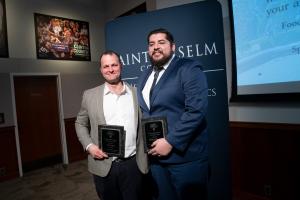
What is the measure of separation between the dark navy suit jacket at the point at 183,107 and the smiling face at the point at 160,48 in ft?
0.20

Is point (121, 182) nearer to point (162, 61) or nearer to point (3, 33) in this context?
point (162, 61)

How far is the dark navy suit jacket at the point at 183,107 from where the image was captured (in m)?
1.49

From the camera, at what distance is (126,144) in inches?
64.7

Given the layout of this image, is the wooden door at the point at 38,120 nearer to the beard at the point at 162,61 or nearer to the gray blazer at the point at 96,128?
the gray blazer at the point at 96,128

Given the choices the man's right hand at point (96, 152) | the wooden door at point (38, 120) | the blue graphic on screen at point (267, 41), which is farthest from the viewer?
the wooden door at point (38, 120)

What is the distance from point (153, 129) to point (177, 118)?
0.53 ft

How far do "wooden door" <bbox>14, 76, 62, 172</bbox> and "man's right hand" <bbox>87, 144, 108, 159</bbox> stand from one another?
11.6 feet

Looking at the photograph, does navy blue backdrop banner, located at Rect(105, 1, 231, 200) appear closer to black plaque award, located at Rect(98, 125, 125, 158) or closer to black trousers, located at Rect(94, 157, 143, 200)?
black trousers, located at Rect(94, 157, 143, 200)

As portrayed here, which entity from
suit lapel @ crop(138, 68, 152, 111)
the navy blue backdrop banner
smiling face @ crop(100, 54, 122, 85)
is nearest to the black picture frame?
the navy blue backdrop banner

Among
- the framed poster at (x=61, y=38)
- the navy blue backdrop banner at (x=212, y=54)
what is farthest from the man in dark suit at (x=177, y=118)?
the framed poster at (x=61, y=38)

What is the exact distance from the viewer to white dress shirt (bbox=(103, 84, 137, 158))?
1.65 meters

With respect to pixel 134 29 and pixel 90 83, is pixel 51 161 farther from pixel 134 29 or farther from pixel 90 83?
pixel 134 29

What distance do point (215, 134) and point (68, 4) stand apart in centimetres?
427

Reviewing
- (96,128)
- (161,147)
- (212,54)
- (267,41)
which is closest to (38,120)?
(96,128)
